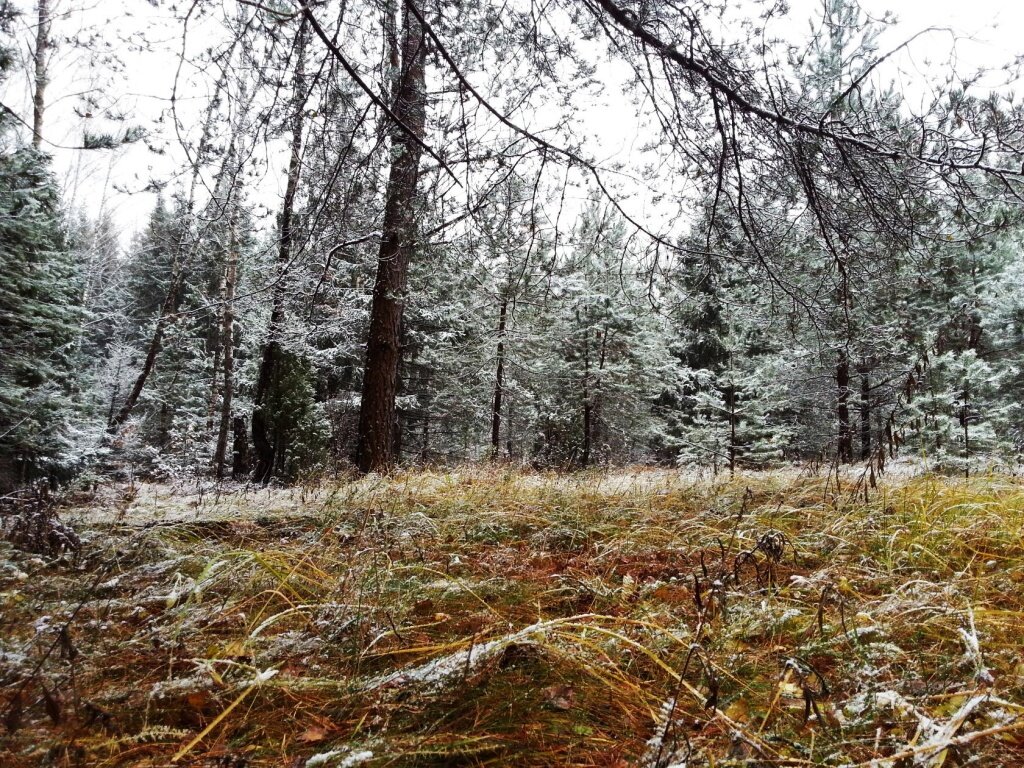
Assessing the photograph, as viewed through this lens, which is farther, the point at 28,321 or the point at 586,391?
the point at 586,391

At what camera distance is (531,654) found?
1340mm

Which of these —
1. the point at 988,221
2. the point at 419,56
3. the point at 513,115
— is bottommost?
the point at 988,221

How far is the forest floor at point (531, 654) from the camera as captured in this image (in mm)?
981

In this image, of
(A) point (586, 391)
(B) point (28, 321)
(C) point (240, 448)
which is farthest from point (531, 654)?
(A) point (586, 391)

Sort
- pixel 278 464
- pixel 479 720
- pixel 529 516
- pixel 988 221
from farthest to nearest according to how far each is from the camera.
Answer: pixel 278 464
pixel 529 516
pixel 988 221
pixel 479 720

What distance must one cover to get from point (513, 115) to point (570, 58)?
479mm

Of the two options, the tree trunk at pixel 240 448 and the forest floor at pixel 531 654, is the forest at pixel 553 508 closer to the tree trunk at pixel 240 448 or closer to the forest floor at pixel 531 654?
the forest floor at pixel 531 654

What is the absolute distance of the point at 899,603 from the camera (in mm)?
1454

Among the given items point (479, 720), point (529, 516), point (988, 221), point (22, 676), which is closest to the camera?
point (479, 720)

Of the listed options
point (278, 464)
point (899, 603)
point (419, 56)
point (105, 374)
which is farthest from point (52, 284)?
point (105, 374)

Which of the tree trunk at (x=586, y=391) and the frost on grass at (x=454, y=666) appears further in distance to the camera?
the tree trunk at (x=586, y=391)

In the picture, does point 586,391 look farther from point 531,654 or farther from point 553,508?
point 531,654

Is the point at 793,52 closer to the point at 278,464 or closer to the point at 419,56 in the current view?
the point at 419,56

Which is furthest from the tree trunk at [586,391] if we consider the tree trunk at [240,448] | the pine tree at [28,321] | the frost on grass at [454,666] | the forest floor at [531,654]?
the frost on grass at [454,666]
